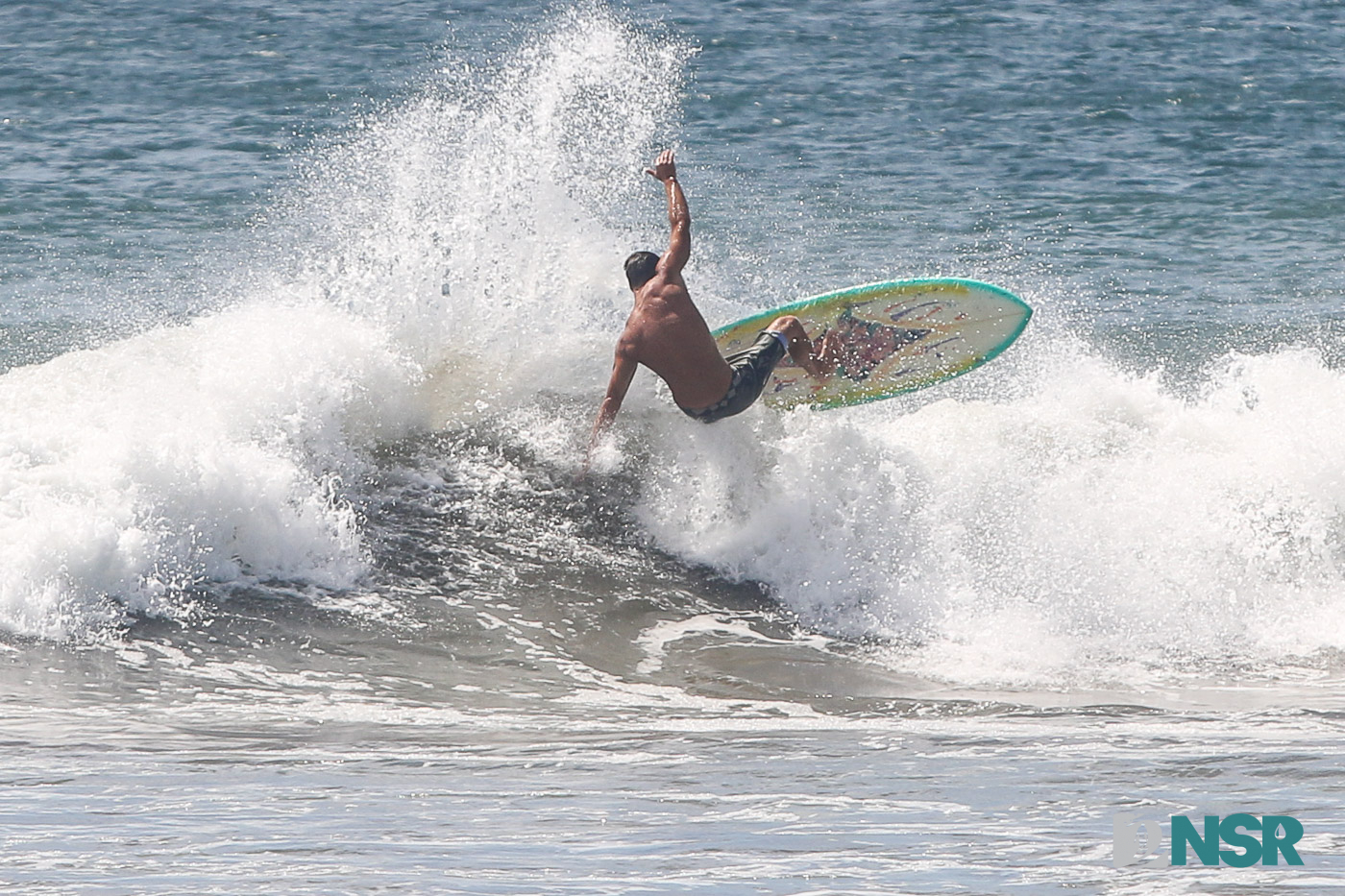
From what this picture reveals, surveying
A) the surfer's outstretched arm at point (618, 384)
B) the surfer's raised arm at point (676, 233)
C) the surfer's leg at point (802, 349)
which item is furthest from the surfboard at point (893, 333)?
the surfer's outstretched arm at point (618, 384)

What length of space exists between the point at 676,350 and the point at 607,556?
1.18m

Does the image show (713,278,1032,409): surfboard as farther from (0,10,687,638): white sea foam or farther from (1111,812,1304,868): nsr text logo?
(1111,812,1304,868): nsr text logo

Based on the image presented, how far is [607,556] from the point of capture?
7895 mm

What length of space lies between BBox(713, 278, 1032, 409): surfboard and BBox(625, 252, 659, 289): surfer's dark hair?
92 centimetres

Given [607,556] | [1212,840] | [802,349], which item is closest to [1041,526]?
[802,349]

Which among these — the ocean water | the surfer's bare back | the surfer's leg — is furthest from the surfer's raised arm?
the ocean water

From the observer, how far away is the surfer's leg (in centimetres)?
811

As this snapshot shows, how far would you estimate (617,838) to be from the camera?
14.8 feet

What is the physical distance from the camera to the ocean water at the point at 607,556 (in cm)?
466

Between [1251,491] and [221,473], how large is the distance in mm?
5491

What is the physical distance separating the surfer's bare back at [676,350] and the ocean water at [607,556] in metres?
0.43

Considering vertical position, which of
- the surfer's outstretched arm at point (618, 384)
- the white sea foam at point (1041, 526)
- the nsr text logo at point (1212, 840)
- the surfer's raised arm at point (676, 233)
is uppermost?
the surfer's raised arm at point (676, 233)

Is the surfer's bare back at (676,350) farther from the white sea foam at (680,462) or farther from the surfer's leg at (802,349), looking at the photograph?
the white sea foam at (680,462)

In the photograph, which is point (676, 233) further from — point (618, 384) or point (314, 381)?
point (314, 381)
